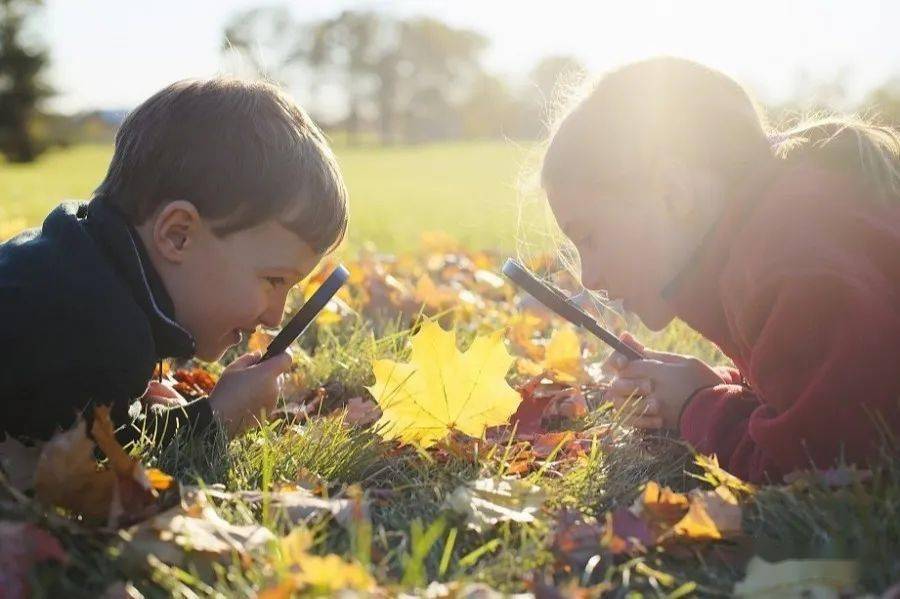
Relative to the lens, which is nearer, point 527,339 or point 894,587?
point 894,587

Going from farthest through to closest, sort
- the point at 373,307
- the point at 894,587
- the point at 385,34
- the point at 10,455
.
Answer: the point at 385,34
the point at 373,307
the point at 10,455
the point at 894,587

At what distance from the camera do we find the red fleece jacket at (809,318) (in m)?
1.86

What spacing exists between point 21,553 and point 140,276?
95cm

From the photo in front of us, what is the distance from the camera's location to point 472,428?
2246mm

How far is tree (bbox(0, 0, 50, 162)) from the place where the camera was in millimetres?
44312

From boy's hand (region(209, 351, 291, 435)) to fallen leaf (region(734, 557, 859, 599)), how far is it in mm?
1315

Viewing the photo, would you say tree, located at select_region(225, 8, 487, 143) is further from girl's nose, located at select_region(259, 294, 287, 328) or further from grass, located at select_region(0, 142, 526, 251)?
girl's nose, located at select_region(259, 294, 287, 328)

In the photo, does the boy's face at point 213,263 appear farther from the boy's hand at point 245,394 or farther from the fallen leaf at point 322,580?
the fallen leaf at point 322,580

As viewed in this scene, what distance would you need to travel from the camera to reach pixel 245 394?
2393mm

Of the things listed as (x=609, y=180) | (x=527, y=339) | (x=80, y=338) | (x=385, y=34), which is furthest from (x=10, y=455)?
(x=385, y=34)

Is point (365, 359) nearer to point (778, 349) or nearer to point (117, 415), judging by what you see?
point (117, 415)

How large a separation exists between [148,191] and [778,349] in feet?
5.00

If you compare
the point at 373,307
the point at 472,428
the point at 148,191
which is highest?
the point at 148,191

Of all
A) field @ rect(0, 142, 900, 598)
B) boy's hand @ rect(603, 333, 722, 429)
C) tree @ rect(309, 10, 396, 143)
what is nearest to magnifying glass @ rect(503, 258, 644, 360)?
boy's hand @ rect(603, 333, 722, 429)
